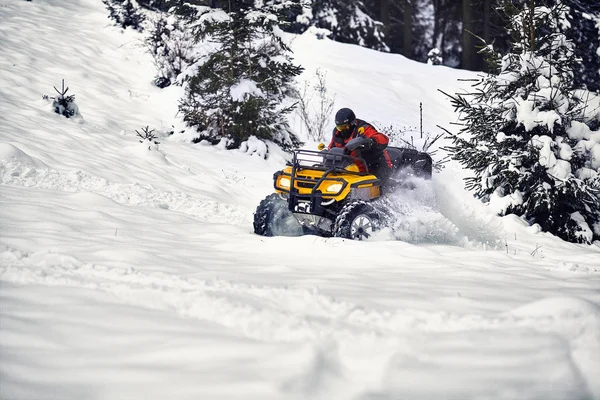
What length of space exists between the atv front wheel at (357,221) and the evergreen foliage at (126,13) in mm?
17557

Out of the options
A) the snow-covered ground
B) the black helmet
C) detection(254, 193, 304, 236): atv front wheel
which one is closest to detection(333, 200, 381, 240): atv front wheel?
the snow-covered ground

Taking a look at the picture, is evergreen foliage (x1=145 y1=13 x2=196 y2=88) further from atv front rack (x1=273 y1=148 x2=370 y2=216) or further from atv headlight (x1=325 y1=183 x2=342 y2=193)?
atv headlight (x1=325 y1=183 x2=342 y2=193)

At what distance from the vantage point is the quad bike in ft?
20.7

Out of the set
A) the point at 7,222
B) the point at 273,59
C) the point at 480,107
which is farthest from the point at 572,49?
the point at 7,222

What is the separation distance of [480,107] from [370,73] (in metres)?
12.0

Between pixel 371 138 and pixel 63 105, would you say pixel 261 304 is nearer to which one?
pixel 371 138

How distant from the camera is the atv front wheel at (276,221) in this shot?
6.86 meters

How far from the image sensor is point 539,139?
Answer: 28.1 feet

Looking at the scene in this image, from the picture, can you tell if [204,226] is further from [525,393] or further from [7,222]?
[525,393]

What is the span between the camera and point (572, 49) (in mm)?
9094

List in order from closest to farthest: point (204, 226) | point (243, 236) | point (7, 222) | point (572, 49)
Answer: point (7, 222) < point (243, 236) < point (204, 226) < point (572, 49)

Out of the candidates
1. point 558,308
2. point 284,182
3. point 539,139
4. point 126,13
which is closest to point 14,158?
point 284,182

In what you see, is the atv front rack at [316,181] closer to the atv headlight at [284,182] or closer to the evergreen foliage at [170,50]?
the atv headlight at [284,182]

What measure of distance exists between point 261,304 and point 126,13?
2051 cm
